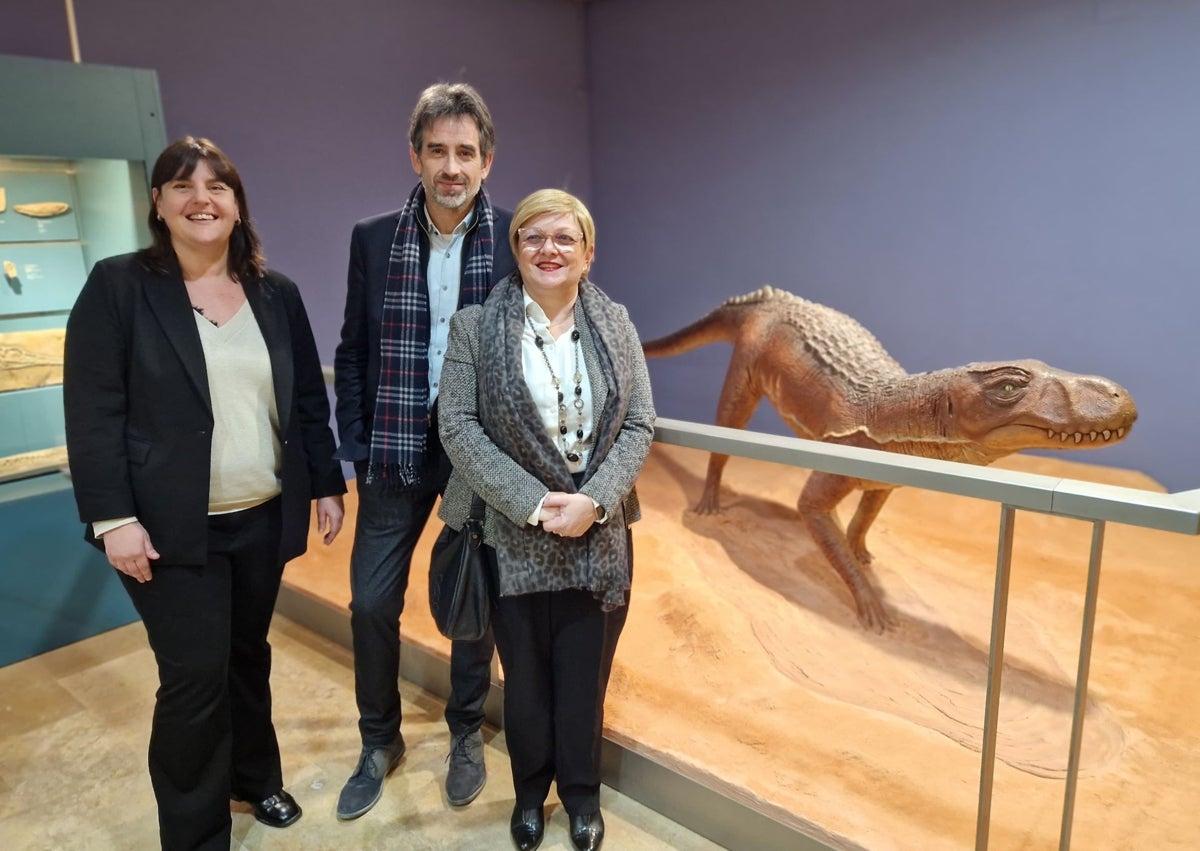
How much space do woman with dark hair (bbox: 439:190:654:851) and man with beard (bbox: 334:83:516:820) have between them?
19 centimetres

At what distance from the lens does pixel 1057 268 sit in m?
3.57

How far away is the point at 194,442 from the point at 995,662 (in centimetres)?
159

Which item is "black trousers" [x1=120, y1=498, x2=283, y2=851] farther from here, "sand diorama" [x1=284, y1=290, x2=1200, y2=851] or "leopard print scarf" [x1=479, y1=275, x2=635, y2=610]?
"sand diorama" [x1=284, y1=290, x2=1200, y2=851]

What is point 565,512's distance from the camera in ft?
5.11

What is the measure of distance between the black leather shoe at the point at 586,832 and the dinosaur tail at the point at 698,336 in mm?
2061

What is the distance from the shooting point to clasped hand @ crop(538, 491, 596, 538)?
1558 millimetres

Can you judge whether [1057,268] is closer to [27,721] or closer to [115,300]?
[115,300]

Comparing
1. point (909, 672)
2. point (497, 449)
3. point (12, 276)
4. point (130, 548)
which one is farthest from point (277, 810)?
point (12, 276)

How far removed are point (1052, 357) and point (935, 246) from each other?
0.74 meters

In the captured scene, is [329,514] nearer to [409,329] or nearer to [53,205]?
[409,329]

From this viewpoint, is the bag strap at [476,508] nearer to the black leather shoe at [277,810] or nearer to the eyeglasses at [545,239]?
the eyeglasses at [545,239]

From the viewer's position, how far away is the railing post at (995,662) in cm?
139

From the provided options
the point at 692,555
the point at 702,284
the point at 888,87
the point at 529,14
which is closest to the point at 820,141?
the point at 888,87

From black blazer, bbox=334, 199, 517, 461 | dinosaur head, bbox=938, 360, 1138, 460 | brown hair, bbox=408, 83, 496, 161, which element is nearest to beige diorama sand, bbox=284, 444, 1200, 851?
dinosaur head, bbox=938, 360, 1138, 460
